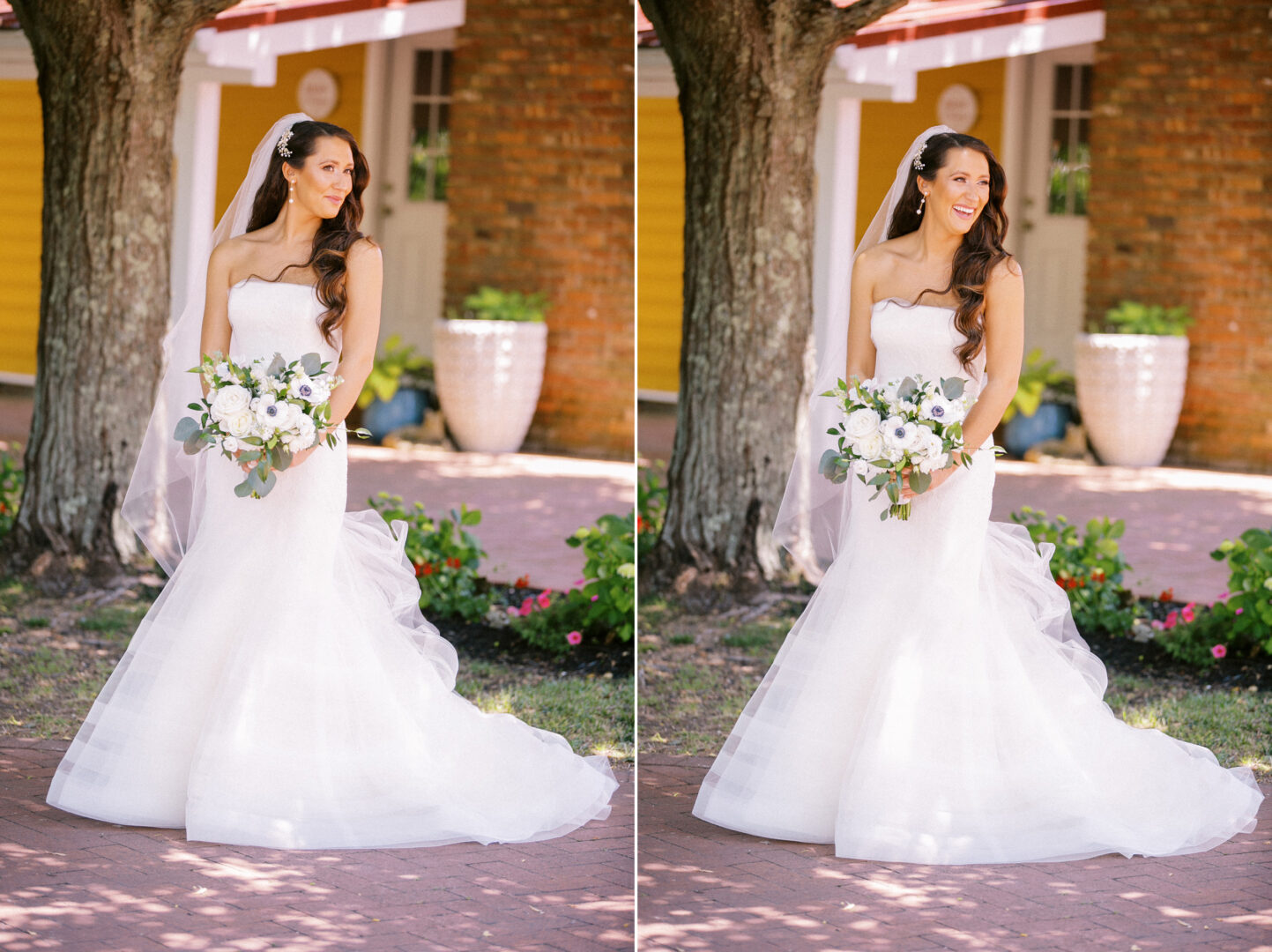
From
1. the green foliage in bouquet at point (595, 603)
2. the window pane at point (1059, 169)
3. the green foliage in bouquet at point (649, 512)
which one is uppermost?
the window pane at point (1059, 169)

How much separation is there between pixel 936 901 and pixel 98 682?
3417 mm

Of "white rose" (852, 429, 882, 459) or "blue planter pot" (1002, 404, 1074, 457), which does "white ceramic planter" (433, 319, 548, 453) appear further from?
"white rose" (852, 429, 882, 459)

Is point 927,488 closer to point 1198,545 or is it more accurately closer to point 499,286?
point 1198,545

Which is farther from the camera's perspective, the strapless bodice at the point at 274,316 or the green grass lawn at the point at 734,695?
the green grass lawn at the point at 734,695

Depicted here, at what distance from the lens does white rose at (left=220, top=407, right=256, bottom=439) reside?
4.04 metres

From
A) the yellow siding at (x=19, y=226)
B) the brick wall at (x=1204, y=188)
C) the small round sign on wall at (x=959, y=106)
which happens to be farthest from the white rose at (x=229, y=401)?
the yellow siding at (x=19, y=226)

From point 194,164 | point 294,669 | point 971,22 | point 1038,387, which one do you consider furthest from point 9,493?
point 1038,387

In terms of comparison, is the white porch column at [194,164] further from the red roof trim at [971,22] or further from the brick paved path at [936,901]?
the brick paved path at [936,901]

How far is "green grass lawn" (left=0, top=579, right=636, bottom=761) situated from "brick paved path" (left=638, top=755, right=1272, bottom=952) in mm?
1173

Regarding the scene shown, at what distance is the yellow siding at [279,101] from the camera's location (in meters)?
11.4

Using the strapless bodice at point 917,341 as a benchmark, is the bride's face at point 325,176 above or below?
above

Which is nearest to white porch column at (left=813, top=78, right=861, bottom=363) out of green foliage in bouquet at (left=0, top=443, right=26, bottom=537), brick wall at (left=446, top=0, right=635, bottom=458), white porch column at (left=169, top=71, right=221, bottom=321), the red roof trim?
the red roof trim

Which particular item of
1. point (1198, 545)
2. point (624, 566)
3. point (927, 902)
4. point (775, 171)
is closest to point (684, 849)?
point (927, 902)

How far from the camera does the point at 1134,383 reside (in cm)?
1065
